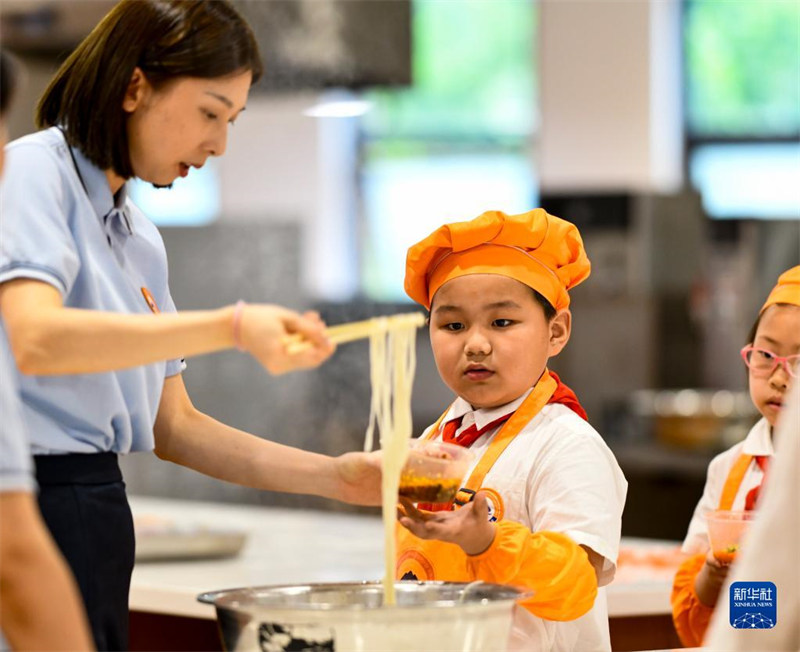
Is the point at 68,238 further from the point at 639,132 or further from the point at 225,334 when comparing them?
the point at 639,132

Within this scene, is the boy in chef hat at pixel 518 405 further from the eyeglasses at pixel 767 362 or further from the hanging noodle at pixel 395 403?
the eyeglasses at pixel 767 362

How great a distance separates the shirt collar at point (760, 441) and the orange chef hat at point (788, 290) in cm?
21

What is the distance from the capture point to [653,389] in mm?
5941

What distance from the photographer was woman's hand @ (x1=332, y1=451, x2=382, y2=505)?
1.74 metres

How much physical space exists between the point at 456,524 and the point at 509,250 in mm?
491

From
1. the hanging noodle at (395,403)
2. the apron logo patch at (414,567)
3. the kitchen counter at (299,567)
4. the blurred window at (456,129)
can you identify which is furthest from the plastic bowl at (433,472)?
the blurred window at (456,129)

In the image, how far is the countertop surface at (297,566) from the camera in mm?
2643

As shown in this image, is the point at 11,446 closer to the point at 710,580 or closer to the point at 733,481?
the point at 710,580

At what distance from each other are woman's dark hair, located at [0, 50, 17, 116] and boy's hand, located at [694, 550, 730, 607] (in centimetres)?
136

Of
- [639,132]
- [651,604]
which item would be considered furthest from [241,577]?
[639,132]

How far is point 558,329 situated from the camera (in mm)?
1978

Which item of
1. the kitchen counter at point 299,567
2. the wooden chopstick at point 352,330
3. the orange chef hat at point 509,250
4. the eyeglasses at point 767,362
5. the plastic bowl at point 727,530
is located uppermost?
the orange chef hat at point 509,250

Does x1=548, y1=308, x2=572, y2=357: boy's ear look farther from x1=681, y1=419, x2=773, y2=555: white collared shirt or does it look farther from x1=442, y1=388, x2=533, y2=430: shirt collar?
x1=681, y1=419, x2=773, y2=555: white collared shirt

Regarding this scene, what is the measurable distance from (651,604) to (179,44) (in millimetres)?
1560
